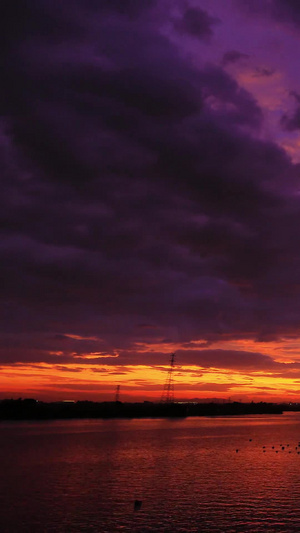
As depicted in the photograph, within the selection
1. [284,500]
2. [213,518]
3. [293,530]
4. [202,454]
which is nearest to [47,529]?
[213,518]

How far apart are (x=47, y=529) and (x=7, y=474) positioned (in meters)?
40.3

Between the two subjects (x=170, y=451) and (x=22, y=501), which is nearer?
(x=22, y=501)

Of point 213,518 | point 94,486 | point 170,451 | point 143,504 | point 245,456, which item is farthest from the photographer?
point 170,451

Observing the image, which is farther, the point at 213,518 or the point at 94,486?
the point at 94,486

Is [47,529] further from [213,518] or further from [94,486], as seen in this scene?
[94,486]

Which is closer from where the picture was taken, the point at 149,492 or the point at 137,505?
the point at 137,505

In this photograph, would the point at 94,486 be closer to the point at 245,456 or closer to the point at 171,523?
the point at 171,523

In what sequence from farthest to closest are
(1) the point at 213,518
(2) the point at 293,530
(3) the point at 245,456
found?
(3) the point at 245,456, (1) the point at 213,518, (2) the point at 293,530

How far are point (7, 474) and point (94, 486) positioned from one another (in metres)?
20.9

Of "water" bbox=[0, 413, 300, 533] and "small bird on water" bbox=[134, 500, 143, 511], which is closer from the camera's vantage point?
"water" bbox=[0, 413, 300, 533]

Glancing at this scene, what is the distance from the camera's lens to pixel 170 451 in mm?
126000

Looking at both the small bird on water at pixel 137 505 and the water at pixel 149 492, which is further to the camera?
the small bird on water at pixel 137 505

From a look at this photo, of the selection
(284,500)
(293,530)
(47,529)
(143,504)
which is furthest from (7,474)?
(293,530)

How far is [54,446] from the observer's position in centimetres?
14050
